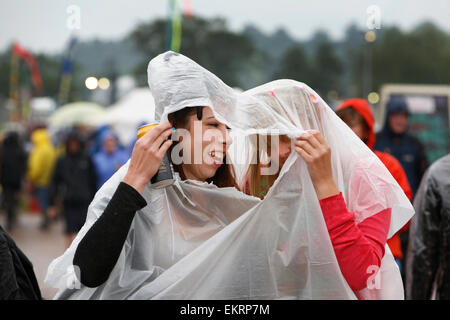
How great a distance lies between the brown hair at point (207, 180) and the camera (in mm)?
1962

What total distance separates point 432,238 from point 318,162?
1.33 meters

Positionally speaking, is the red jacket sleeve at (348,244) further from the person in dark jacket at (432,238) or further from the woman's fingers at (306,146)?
the person in dark jacket at (432,238)

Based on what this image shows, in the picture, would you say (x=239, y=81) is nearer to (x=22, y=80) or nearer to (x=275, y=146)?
(x=275, y=146)

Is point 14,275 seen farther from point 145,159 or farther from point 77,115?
point 77,115

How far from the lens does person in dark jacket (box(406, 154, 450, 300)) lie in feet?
8.82

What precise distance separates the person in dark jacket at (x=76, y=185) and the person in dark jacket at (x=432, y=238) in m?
4.62

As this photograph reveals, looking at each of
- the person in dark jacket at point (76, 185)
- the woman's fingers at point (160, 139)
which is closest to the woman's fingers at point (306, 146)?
the woman's fingers at point (160, 139)

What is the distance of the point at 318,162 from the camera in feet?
5.82

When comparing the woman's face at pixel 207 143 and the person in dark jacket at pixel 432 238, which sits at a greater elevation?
the woman's face at pixel 207 143

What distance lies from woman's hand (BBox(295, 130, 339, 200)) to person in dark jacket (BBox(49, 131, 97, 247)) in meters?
5.29

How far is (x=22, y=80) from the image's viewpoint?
33.4 metres

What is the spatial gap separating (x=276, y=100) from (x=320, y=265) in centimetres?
60

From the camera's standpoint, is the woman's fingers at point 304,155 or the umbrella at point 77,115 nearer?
the woman's fingers at point 304,155

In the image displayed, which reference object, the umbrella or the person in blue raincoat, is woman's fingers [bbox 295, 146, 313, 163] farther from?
the umbrella
